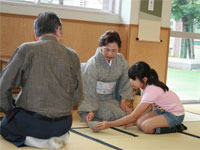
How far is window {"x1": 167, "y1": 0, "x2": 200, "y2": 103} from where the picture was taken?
5.06 metres

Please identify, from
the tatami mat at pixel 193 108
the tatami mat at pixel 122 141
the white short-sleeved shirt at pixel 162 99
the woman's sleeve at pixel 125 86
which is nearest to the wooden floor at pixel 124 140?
the tatami mat at pixel 122 141

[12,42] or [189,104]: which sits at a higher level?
[12,42]

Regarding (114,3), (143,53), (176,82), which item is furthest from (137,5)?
(176,82)

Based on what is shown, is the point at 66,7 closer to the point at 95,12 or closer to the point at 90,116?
the point at 95,12

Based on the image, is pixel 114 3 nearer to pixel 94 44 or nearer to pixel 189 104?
pixel 94 44

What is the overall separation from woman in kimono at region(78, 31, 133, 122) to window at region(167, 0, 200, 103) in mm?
1797

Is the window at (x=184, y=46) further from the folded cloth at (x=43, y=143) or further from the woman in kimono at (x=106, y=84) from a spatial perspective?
the folded cloth at (x=43, y=143)

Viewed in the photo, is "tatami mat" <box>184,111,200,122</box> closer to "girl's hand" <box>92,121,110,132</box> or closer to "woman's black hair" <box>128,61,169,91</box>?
"woman's black hair" <box>128,61,169,91</box>

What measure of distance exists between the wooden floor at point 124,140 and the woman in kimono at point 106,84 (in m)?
0.22

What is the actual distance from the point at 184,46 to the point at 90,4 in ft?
5.46

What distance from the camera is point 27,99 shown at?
2219mm

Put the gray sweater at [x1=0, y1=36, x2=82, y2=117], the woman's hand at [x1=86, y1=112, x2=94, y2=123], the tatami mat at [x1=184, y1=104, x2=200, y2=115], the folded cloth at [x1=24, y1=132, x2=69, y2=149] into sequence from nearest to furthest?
the gray sweater at [x1=0, y1=36, x2=82, y2=117] < the folded cloth at [x1=24, y1=132, x2=69, y2=149] < the woman's hand at [x1=86, y1=112, x2=94, y2=123] < the tatami mat at [x1=184, y1=104, x2=200, y2=115]

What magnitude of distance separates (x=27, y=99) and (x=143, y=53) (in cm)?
267

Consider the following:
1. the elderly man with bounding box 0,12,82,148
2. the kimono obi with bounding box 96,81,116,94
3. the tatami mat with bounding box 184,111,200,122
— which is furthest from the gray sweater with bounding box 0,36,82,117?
the tatami mat with bounding box 184,111,200,122
